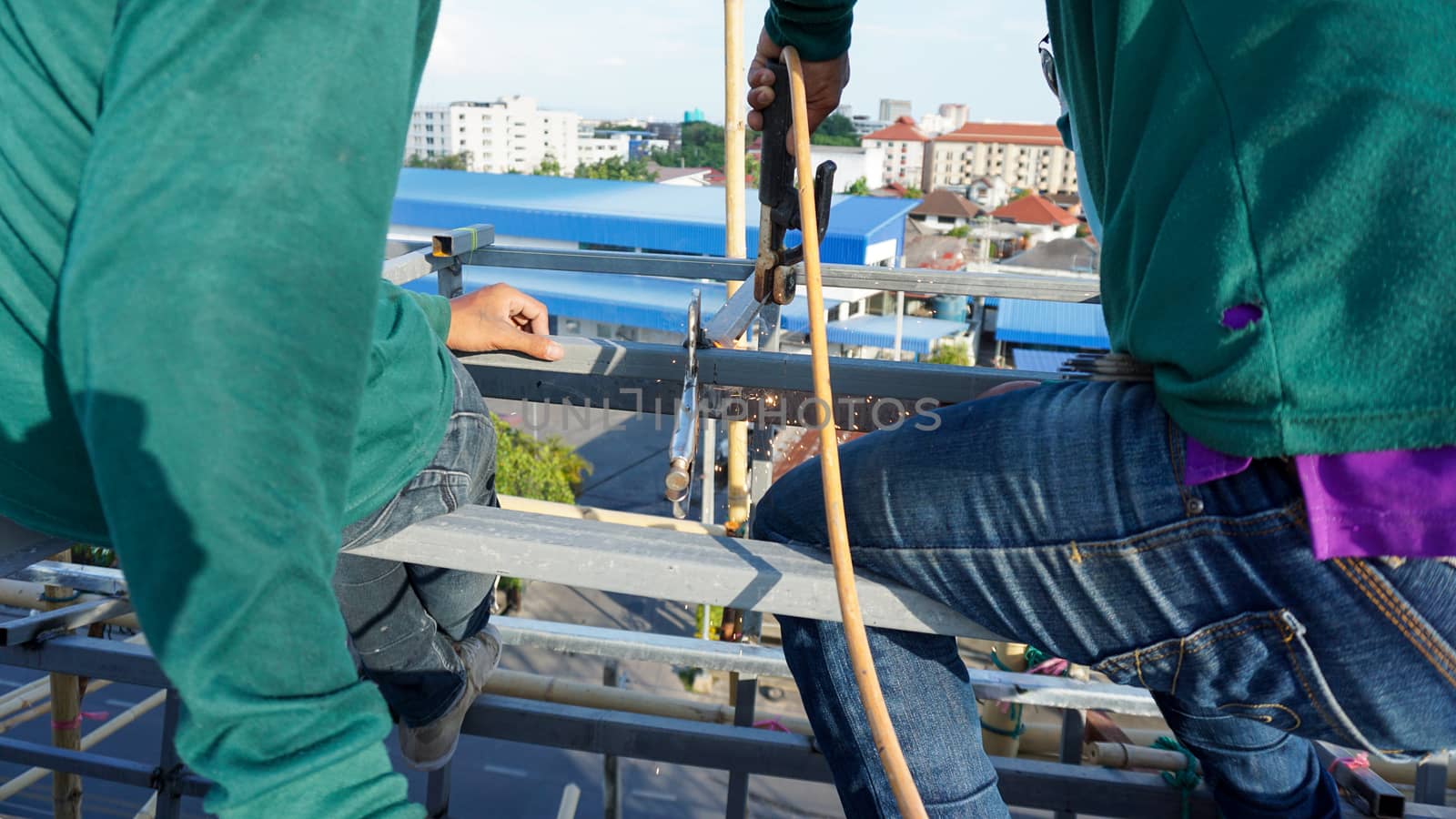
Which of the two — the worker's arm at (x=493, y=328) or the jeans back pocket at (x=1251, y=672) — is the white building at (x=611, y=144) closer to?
the worker's arm at (x=493, y=328)

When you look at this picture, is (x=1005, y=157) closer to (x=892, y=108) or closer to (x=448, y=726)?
(x=892, y=108)

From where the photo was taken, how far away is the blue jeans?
1.13 meters

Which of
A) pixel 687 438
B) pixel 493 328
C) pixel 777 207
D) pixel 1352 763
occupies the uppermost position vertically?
pixel 777 207

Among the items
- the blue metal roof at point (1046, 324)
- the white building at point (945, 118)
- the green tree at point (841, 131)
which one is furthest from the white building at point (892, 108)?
the blue metal roof at point (1046, 324)

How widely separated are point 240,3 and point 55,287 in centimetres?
34

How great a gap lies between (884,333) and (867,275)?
17.9 meters

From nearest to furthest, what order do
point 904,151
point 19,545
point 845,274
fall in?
point 19,545 → point 845,274 → point 904,151

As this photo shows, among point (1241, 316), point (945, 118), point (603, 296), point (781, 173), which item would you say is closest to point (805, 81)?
point (781, 173)

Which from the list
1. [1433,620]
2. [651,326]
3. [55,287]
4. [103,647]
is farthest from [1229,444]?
[651,326]

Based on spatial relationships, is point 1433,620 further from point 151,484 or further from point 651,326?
point 651,326

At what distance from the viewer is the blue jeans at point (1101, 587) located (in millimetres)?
1128

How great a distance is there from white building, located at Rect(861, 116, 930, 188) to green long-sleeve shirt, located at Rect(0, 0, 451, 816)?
76.8 metres

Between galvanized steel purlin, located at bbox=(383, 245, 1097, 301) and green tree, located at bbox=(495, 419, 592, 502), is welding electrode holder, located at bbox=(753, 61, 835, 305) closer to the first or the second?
galvanized steel purlin, located at bbox=(383, 245, 1097, 301)

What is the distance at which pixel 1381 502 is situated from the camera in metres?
1.05
